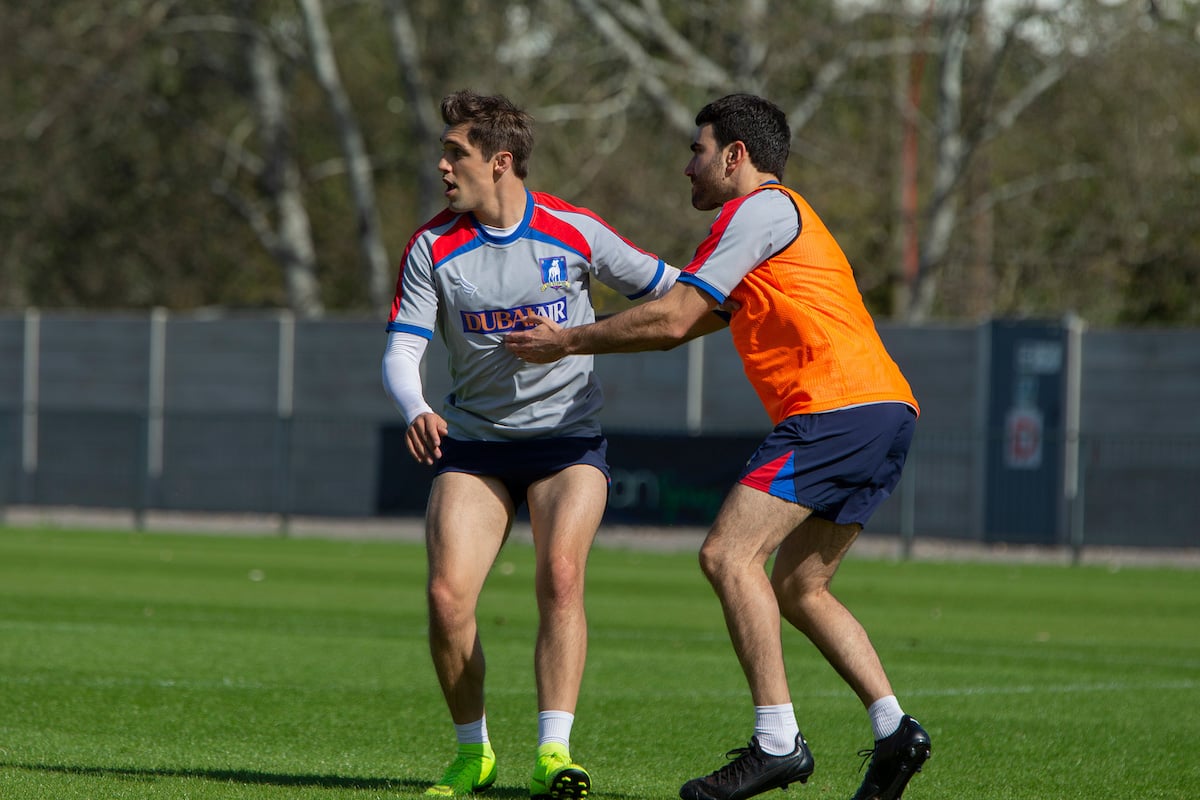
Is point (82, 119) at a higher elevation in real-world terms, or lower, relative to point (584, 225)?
higher

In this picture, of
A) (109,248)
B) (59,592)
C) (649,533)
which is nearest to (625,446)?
(649,533)

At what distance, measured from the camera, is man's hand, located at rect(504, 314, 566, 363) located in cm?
606

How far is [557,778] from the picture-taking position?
5977 millimetres

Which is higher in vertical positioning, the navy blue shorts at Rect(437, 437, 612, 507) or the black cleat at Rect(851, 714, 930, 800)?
the navy blue shorts at Rect(437, 437, 612, 507)

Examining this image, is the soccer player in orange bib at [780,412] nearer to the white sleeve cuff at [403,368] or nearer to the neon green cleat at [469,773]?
the white sleeve cuff at [403,368]

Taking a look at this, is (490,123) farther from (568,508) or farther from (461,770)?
(461,770)

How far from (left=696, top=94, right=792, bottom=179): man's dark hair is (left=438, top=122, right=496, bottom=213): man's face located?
73cm

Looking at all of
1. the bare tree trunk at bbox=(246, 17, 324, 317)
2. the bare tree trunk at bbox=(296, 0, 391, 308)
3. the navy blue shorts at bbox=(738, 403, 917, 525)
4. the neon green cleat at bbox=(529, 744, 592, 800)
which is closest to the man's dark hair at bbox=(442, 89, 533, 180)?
the navy blue shorts at bbox=(738, 403, 917, 525)

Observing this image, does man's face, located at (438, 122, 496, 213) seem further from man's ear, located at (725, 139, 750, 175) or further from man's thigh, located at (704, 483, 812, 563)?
man's thigh, located at (704, 483, 812, 563)

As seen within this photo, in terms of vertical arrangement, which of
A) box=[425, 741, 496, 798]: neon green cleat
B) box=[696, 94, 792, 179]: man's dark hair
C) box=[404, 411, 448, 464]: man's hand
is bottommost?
box=[425, 741, 496, 798]: neon green cleat

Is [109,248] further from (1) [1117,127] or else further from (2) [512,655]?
(2) [512,655]

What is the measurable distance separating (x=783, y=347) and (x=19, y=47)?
29.4 m

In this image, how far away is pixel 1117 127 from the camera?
1172 inches

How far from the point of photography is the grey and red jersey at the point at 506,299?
21.0ft
